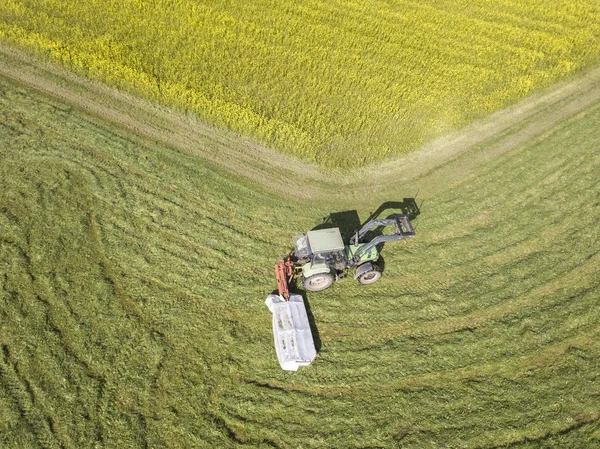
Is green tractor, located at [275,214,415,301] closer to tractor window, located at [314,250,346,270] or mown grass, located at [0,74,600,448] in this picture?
tractor window, located at [314,250,346,270]

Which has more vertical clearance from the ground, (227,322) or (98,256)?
(98,256)

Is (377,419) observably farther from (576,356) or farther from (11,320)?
(11,320)

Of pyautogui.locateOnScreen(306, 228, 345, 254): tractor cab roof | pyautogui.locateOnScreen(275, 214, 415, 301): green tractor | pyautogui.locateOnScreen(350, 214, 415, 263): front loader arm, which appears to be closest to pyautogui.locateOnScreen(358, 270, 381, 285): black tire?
pyautogui.locateOnScreen(275, 214, 415, 301): green tractor

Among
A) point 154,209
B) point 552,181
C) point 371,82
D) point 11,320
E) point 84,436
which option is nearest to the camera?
point 84,436

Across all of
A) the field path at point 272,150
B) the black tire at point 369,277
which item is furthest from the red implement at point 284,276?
the field path at point 272,150

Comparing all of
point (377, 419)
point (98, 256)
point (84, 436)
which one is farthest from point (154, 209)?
point (377, 419)

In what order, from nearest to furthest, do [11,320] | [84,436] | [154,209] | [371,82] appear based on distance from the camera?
[84,436]
[11,320]
[154,209]
[371,82]
